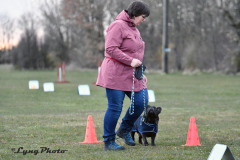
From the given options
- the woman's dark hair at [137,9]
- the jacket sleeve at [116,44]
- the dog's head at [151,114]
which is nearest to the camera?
the jacket sleeve at [116,44]

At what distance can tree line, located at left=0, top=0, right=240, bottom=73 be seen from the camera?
1152 inches

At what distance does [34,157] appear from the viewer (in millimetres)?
4273

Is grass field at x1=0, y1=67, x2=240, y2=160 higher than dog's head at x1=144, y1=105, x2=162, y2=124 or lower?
lower

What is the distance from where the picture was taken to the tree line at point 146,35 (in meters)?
29.3

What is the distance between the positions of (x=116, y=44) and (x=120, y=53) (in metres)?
0.13

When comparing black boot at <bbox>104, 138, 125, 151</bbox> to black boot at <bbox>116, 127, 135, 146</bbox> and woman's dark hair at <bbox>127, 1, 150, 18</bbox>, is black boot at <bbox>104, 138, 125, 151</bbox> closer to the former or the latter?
black boot at <bbox>116, 127, 135, 146</bbox>

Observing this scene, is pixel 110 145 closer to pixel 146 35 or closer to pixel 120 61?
pixel 120 61

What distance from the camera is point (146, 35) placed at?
3703cm

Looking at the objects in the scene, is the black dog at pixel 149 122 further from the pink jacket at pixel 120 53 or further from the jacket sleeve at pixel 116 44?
the jacket sleeve at pixel 116 44

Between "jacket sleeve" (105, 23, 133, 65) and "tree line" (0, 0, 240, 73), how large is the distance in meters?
22.2

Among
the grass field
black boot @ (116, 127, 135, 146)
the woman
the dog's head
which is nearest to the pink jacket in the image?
the woman

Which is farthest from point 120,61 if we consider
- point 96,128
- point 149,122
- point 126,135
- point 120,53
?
point 96,128

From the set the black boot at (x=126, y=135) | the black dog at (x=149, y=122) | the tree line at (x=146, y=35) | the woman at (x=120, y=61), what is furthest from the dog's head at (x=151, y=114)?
the tree line at (x=146, y=35)

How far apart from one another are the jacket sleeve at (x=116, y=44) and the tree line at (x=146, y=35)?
22.2m
